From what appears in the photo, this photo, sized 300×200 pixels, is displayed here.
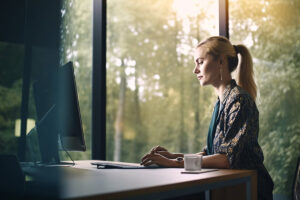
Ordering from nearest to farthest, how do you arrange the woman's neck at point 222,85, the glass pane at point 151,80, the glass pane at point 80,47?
the woman's neck at point 222,85 → the glass pane at point 80,47 → the glass pane at point 151,80

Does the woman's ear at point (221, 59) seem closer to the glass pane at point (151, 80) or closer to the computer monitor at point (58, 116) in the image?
the computer monitor at point (58, 116)

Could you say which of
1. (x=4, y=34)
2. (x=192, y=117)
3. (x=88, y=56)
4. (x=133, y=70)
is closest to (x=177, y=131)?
(x=192, y=117)

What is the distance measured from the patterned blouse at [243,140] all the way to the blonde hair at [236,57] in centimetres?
A: 25

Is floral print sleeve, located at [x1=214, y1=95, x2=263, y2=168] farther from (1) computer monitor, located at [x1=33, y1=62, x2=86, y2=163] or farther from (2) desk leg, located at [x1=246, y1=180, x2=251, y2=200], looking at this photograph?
(1) computer monitor, located at [x1=33, y1=62, x2=86, y2=163]

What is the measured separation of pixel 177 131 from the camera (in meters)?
8.91

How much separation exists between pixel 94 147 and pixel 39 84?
90 cm

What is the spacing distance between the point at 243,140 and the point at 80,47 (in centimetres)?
203

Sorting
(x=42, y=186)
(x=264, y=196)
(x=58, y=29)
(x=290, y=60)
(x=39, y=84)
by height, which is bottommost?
(x=264, y=196)

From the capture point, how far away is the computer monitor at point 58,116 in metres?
1.66

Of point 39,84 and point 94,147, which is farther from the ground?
point 39,84

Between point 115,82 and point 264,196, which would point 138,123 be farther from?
point 264,196

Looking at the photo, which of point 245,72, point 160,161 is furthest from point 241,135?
point 245,72

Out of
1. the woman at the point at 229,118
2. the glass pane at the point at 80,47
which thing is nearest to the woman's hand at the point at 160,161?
the woman at the point at 229,118

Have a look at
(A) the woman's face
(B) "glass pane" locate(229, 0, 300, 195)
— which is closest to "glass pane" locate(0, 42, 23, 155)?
(A) the woman's face
